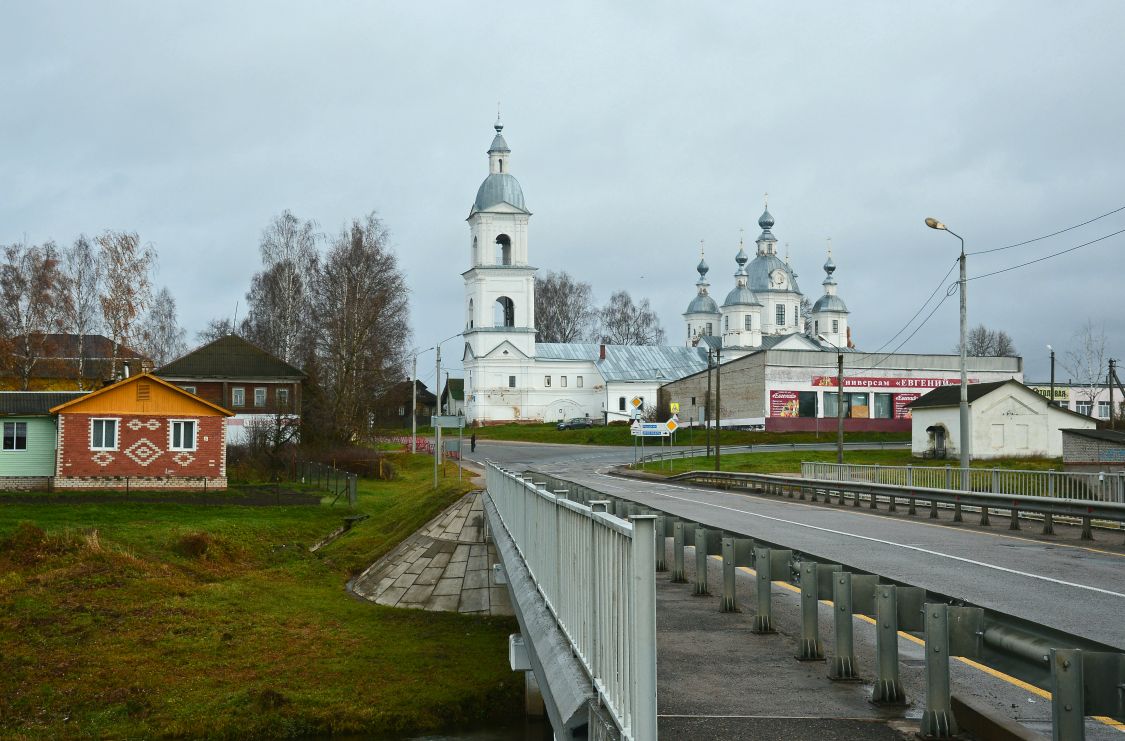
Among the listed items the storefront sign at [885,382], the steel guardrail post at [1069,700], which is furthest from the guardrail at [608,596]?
the storefront sign at [885,382]

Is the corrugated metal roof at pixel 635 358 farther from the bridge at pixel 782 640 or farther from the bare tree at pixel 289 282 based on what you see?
the bridge at pixel 782 640

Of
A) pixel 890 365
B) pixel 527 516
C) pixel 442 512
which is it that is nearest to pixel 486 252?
pixel 890 365

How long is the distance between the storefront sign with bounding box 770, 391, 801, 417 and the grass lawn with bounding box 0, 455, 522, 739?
52246 millimetres

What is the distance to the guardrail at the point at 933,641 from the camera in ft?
17.2

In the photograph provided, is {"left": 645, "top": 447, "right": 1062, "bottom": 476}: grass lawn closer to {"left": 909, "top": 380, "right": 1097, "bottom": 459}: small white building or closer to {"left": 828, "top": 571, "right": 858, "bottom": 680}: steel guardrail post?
{"left": 909, "top": 380, "right": 1097, "bottom": 459}: small white building

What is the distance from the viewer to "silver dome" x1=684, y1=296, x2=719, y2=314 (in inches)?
4980

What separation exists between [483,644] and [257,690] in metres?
4.34

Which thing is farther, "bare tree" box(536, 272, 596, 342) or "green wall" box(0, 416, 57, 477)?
"bare tree" box(536, 272, 596, 342)

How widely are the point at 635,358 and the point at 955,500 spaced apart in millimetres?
84447

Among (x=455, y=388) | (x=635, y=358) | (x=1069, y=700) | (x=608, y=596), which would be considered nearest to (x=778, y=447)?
(x=635, y=358)

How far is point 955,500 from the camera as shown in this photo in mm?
24844

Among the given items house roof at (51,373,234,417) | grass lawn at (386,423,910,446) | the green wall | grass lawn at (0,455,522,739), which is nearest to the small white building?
grass lawn at (386,423,910,446)

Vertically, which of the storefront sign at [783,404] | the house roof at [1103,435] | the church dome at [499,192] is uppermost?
the church dome at [499,192]

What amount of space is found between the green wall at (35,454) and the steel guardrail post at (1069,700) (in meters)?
44.9
